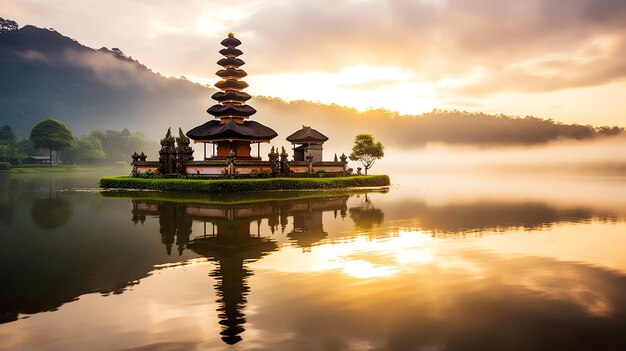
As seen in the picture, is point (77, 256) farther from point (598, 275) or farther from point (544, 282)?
point (598, 275)

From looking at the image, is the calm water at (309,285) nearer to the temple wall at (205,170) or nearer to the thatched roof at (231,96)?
the temple wall at (205,170)

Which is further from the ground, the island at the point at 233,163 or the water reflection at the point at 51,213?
the island at the point at 233,163

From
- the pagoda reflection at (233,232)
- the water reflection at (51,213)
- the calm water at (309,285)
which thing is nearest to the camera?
the calm water at (309,285)

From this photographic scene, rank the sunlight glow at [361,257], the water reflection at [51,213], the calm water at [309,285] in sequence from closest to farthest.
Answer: the calm water at [309,285] → the sunlight glow at [361,257] → the water reflection at [51,213]

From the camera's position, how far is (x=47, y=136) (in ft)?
396

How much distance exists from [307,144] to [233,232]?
4378 centimetres

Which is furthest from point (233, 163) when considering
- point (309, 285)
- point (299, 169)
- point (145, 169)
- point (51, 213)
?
point (309, 285)

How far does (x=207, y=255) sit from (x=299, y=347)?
306 inches

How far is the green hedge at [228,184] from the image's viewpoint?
4078cm

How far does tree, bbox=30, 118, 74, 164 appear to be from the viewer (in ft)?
393

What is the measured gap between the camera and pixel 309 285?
11.3 m

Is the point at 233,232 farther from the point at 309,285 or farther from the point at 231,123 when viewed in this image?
the point at 231,123

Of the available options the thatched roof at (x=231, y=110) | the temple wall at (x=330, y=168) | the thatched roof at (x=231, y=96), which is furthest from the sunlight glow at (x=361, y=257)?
the thatched roof at (x=231, y=96)

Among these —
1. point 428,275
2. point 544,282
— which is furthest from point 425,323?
point 544,282
